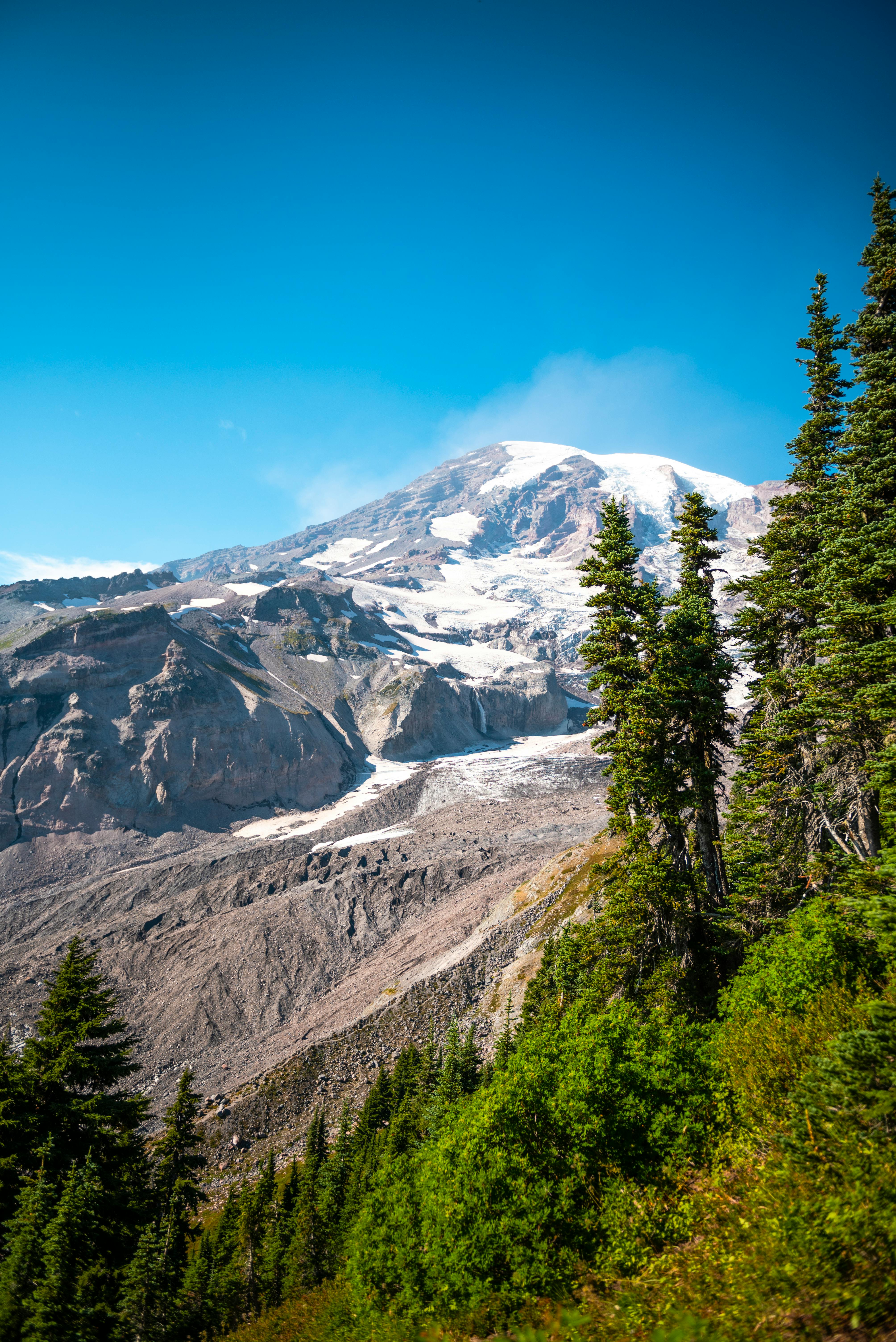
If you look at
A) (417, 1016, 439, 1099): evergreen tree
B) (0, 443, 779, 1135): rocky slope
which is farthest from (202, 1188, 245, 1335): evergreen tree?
(417, 1016, 439, 1099): evergreen tree

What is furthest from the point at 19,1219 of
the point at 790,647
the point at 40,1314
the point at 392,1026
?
the point at 392,1026

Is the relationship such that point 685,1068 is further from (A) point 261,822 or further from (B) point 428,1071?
(A) point 261,822

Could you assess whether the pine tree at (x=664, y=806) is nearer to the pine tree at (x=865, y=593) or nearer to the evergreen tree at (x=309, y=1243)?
the pine tree at (x=865, y=593)

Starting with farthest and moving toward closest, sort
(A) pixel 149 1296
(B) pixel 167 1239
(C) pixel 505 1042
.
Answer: (C) pixel 505 1042
(B) pixel 167 1239
(A) pixel 149 1296

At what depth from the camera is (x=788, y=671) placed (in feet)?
57.9

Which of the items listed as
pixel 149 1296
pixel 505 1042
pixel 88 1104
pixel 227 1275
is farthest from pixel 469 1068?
pixel 88 1104

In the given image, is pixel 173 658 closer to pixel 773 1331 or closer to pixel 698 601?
pixel 698 601

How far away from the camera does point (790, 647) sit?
1888 centimetres

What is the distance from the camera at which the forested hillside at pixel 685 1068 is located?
7.33 meters

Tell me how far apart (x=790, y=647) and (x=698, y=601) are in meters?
3.66

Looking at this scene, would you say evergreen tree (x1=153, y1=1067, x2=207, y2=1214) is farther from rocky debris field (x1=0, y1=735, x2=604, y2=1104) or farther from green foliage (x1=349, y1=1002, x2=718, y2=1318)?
rocky debris field (x1=0, y1=735, x2=604, y2=1104)

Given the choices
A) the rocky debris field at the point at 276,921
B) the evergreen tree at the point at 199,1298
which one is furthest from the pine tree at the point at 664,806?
the rocky debris field at the point at 276,921

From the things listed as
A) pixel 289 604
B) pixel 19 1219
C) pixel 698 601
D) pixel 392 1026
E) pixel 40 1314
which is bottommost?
pixel 392 1026

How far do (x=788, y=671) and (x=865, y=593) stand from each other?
13.7 ft
